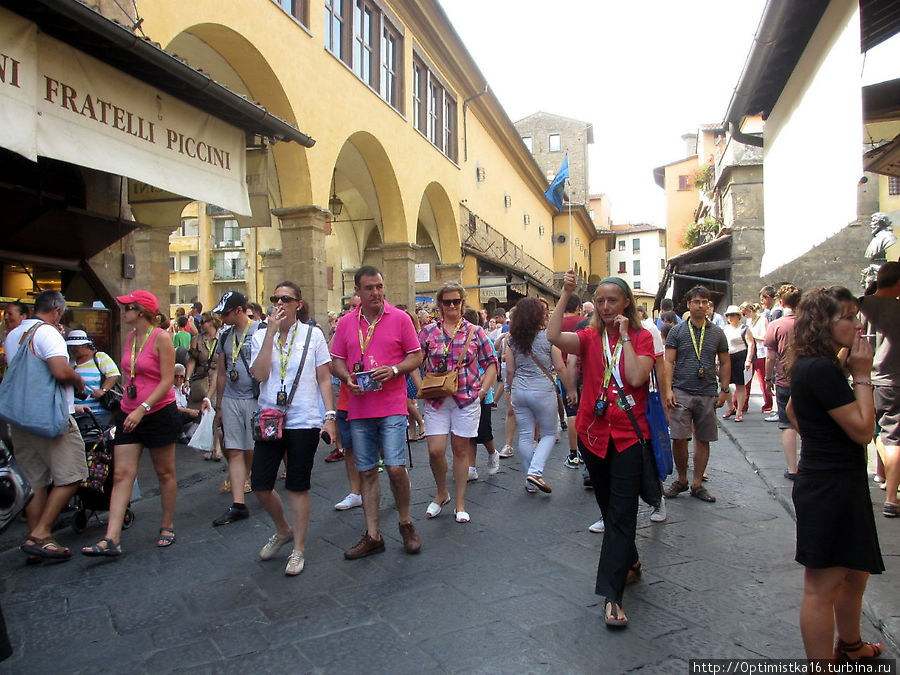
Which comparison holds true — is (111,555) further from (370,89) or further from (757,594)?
(370,89)

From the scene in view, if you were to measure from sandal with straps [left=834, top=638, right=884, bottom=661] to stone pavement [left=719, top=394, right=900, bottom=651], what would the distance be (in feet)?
0.88

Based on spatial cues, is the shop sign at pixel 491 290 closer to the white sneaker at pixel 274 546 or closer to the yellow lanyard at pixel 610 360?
the white sneaker at pixel 274 546

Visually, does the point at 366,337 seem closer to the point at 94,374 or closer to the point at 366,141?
the point at 94,374

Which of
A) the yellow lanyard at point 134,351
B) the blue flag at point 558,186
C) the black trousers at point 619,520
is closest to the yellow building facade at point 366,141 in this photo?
the blue flag at point 558,186

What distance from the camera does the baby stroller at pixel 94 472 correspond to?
4.78 m

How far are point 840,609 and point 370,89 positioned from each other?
13725 mm

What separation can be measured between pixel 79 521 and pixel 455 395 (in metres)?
3.05

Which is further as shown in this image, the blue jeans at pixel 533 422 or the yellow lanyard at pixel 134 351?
the blue jeans at pixel 533 422

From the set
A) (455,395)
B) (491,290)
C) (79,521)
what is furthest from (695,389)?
(491,290)

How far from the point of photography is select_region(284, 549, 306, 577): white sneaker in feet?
12.7

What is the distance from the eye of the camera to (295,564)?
392 centimetres

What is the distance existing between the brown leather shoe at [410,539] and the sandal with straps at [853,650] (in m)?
2.37

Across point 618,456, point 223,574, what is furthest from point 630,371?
point 223,574

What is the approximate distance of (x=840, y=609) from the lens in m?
2.63
